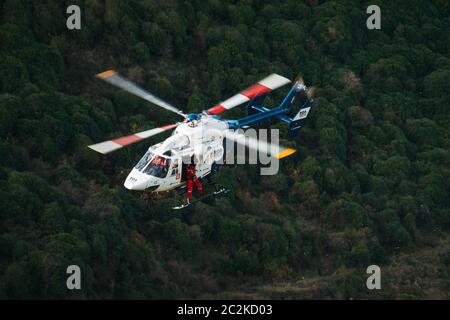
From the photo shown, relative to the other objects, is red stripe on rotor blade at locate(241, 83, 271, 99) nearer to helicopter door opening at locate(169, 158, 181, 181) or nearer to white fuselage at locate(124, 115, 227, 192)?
white fuselage at locate(124, 115, 227, 192)

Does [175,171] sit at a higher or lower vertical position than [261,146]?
lower

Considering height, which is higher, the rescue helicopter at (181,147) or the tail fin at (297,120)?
the tail fin at (297,120)

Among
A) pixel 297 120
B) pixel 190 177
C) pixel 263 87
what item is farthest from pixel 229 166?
pixel 190 177

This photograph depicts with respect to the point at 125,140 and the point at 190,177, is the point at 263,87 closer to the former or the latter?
the point at 190,177

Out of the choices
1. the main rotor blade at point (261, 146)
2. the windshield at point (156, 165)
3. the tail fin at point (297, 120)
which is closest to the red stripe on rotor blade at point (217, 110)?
the main rotor blade at point (261, 146)

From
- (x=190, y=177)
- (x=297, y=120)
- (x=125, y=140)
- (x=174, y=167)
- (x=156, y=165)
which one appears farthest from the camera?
(x=297, y=120)

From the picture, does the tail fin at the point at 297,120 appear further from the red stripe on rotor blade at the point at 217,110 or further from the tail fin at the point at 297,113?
the red stripe on rotor blade at the point at 217,110
